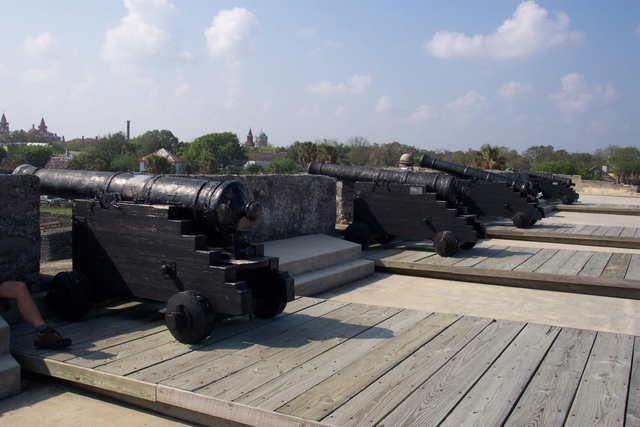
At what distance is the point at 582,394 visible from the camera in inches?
98.9

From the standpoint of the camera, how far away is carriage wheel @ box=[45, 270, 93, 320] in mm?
3383

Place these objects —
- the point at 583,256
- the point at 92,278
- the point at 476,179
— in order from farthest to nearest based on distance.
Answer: the point at 476,179 → the point at 583,256 → the point at 92,278

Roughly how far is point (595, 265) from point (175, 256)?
14.5 feet

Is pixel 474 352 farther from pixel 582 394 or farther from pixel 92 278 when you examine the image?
pixel 92 278

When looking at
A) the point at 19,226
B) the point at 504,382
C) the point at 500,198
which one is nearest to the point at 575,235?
the point at 500,198

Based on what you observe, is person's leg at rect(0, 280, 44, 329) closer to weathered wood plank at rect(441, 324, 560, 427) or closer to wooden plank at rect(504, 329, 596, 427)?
weathered wood plank at rect(441, 324, 560, 427)

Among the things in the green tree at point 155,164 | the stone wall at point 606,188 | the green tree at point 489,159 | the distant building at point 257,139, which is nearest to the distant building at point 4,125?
the distant building at point 257,139

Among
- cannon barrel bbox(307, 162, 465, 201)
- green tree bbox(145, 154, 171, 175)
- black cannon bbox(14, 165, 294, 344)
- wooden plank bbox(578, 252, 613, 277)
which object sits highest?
green tree bbox(145, 154, 171, 175)

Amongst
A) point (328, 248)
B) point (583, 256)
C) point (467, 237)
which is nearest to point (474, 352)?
point (328, 248)

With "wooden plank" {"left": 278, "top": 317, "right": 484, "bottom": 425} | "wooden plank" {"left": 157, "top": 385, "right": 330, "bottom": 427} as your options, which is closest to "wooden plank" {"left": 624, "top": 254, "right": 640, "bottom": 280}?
"wooden plank" {"left": 278, "top": 317, "right": 484, "bottom": 425}

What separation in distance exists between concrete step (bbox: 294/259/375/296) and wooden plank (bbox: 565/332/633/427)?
7.24 feet

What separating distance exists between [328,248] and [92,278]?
2.54m

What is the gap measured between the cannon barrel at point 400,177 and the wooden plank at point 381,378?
11.9 ft

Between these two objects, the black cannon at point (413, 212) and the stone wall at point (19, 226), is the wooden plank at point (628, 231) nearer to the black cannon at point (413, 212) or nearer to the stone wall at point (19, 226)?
the black cannon at point (413, 212)
